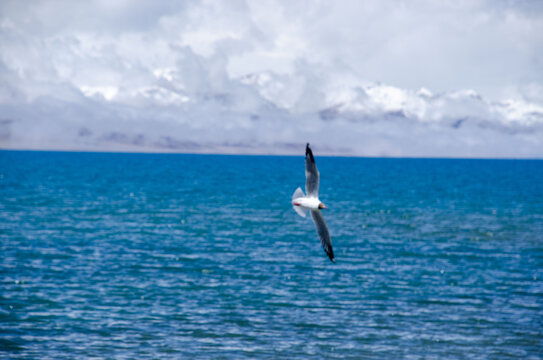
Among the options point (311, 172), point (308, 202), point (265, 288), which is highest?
point (311, 172)

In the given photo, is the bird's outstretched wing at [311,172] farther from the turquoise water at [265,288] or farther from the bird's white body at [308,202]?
the turquoise water at [265,288]

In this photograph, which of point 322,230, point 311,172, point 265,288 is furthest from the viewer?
point 265,288

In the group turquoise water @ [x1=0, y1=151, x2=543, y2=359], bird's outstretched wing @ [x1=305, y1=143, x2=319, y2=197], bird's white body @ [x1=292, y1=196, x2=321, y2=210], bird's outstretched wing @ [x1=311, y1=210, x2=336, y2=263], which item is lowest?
turquoise water @ [x1=0, y1=151, x2=543, y2=359]

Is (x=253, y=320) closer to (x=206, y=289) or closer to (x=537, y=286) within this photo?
(x=206, y=289)

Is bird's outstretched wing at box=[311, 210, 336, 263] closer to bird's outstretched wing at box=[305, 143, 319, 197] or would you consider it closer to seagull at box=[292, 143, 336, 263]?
seagull at box=[292, 143, 336, 263]

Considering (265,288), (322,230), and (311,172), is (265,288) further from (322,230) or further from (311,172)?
(311,172)

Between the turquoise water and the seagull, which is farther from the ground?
the seagull

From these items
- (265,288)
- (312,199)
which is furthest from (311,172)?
(265,288)

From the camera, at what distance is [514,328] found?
1769 inches

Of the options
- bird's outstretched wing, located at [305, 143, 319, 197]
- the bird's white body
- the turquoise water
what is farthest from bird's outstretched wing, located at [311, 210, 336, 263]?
the turquoise water

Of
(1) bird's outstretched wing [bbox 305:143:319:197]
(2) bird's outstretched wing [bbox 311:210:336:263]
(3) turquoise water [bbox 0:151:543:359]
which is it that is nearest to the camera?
(1) bird's outstretched wing [bbox 305:143:319:197]

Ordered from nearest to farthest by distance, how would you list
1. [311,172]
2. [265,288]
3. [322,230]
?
1. [311,172]
2. [322,230]
3. [265,288]

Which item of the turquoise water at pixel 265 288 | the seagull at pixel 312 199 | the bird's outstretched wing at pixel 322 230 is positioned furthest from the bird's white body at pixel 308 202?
the turquoise water at pixel 265 288

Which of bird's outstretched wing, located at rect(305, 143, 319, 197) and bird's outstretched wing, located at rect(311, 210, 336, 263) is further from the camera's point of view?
bird's outstretched wing, located at rect(311, 210, 336, 263)
